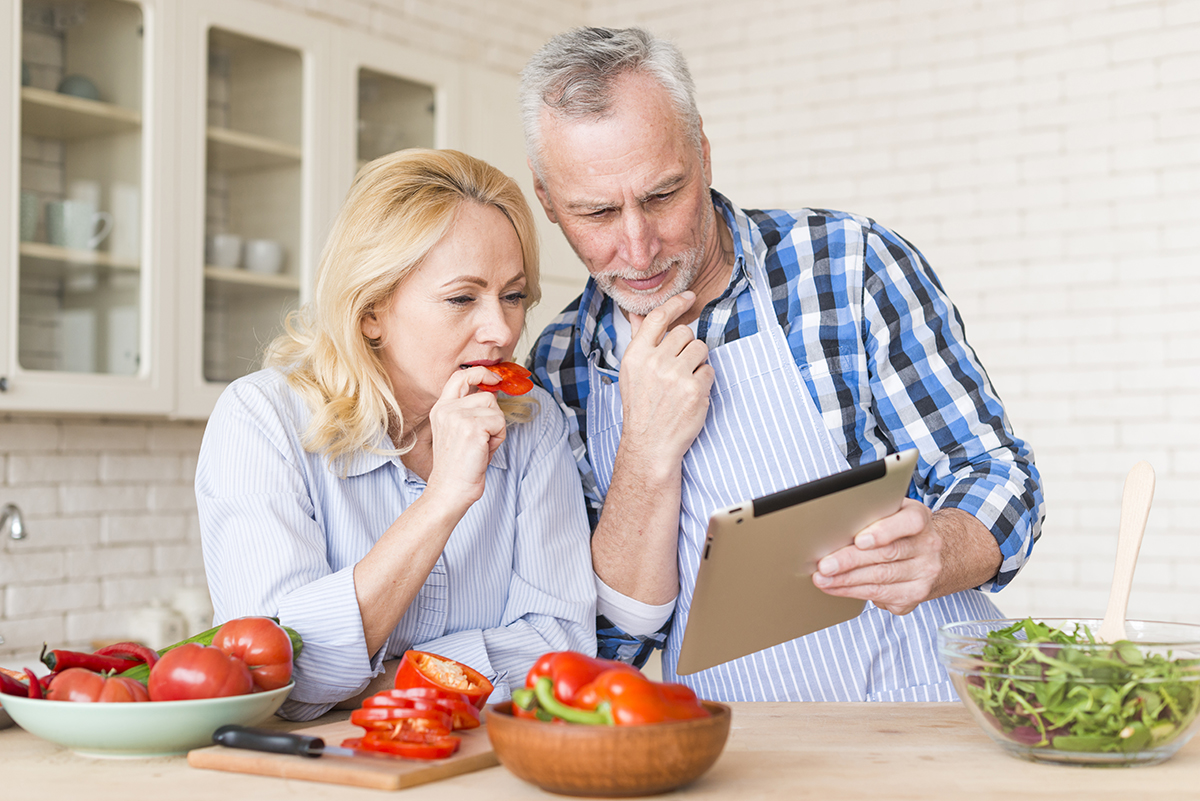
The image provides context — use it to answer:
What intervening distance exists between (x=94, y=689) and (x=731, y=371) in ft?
3.98

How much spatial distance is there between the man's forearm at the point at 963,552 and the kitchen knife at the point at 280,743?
2.89 feet

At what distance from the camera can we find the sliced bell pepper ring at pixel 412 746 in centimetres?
131

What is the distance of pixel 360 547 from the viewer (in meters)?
1.87

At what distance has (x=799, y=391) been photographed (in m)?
2.11

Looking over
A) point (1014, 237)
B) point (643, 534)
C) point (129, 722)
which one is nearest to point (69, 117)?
point (643, 534)

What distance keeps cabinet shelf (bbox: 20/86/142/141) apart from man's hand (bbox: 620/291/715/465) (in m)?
1.88

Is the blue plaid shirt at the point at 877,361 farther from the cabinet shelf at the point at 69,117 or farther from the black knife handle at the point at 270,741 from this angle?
the cabinet shelf at the point at 69,117

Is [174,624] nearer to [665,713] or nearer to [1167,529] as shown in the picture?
[665,713]

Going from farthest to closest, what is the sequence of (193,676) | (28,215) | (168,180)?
(168,180) → (28,215) → (193,676)

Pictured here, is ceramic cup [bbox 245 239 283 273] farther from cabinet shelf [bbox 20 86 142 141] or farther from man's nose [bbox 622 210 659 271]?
man's nose [bbox 622 210 659 271]

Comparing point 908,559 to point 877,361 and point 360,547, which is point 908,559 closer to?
point 877,361

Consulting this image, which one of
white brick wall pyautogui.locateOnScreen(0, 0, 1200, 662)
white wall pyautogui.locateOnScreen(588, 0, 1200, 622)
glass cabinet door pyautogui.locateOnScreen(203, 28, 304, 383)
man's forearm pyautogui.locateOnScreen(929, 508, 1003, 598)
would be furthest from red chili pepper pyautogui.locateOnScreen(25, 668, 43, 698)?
white wall pyautogui.locateOnScreen(588, 0, 1200, 622)

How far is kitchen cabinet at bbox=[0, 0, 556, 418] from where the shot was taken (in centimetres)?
299

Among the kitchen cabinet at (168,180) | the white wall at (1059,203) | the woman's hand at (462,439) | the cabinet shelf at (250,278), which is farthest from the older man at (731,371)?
the white wall at (1059,203)
